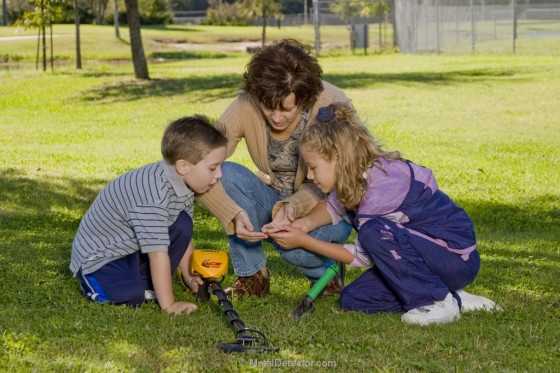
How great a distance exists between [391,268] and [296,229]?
0.53 m

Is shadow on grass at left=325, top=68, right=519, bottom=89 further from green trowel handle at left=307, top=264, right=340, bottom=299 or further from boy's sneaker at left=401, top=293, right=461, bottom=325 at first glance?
boy's sneaker at left=401, top=293, right=461, bottom=325

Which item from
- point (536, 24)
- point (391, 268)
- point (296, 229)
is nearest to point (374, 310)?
point (391, 268)

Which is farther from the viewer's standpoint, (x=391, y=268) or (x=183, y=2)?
(x=183, y=2)

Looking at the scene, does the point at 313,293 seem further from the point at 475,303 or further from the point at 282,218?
the point at 475,303

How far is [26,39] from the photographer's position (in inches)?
1766

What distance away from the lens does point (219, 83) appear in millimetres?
20453

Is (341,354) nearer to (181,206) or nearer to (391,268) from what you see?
(391,268)

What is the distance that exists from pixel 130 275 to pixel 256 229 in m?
0.75

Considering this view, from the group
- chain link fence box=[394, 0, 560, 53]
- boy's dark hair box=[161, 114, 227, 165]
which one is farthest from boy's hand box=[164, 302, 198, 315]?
chain link fence box=[394, 0, 560, 53]

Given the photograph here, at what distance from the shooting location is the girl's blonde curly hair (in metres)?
4.32

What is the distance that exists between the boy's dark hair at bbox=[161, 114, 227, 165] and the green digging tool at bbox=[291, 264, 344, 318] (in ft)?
2.77

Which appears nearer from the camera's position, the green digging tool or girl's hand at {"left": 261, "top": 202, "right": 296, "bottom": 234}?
the green digging tool

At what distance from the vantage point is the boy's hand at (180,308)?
4488 millimetres

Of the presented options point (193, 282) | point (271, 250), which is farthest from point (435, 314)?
point (271, 250)
